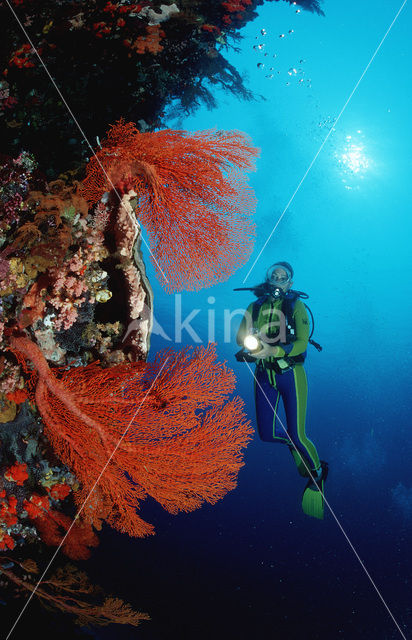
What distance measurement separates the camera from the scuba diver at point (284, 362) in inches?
218

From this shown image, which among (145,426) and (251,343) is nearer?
(145,426)

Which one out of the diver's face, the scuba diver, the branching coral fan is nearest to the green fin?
the scuba diver

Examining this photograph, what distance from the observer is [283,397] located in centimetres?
630

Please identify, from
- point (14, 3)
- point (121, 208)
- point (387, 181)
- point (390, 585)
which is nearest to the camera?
point (121, 208)

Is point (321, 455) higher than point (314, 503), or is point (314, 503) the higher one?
point (314, 503)

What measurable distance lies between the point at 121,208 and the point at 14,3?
3.67 metres

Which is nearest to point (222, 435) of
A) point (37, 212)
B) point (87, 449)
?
point (87, 449)

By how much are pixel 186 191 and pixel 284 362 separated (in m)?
3.30

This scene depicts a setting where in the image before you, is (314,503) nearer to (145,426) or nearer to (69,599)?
(69,599)

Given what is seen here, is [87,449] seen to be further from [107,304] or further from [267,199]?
[267,199]

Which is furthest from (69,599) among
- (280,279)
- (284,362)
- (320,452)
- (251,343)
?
(320,452)

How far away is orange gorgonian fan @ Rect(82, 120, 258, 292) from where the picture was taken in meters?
3.24

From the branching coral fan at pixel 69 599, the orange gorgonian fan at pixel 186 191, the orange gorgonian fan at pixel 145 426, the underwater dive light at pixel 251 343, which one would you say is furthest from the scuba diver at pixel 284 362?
the branching coral fan at pixel 69 599

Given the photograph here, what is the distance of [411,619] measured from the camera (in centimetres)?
1544
